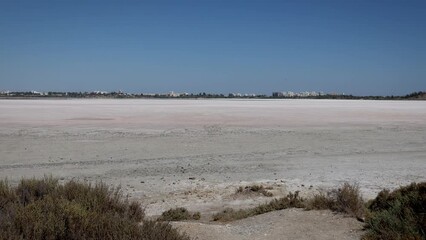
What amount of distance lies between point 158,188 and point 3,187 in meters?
4.81

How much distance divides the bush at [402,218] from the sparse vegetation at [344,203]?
→ 1.03 ft

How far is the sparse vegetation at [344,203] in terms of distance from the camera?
7160 mm

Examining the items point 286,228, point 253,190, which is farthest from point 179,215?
point 253,190

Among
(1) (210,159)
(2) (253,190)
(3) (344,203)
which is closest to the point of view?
(3) (344,203)

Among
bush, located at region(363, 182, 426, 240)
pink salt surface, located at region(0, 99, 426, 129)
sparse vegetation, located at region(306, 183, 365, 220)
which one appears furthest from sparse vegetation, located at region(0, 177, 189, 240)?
pink salt surface, located at region(0, 99, 426, 129)

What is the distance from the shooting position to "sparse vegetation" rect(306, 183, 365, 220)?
7.16m

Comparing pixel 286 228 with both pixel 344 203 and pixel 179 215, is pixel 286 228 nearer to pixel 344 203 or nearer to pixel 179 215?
pixel 344 203

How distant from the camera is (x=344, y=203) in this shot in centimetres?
735

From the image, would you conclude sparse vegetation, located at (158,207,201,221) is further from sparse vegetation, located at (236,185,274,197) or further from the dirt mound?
sparse vegetation, located at (236,185,274,197)

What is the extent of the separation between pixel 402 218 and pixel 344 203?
1574 millimetres

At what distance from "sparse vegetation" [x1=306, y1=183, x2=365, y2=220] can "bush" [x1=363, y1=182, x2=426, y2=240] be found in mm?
315

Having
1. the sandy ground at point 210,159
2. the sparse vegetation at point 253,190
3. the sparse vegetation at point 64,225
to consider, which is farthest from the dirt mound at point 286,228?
the sparse vegetation at point 253,190

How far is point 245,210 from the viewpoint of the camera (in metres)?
8.41

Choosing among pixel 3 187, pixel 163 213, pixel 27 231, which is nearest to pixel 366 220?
pixel 163 213
